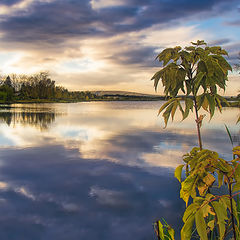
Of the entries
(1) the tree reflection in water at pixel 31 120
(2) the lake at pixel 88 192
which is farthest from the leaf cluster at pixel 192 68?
(1) the tree reflection in water at pixel 31 120

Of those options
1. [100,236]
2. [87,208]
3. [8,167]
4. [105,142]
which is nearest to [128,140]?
[105,142]

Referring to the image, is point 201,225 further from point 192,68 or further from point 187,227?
point 192,68

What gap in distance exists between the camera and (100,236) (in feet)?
17.7

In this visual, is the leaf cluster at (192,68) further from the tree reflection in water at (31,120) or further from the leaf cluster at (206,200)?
the tree reflection in water at (31,120)

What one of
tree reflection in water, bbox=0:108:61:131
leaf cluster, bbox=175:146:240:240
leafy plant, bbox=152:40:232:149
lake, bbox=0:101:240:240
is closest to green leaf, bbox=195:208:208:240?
leaf cluster, bbox=175:146:240:240

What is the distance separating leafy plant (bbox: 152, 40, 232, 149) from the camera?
2.65 meters

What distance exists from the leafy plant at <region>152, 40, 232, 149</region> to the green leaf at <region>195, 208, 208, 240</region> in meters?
1.05

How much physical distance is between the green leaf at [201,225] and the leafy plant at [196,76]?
105cm

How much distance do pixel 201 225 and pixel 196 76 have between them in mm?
1603

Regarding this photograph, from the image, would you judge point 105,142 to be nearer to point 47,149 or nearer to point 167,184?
point 47,149

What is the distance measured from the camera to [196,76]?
2.84 m

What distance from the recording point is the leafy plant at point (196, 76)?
8.69 ft

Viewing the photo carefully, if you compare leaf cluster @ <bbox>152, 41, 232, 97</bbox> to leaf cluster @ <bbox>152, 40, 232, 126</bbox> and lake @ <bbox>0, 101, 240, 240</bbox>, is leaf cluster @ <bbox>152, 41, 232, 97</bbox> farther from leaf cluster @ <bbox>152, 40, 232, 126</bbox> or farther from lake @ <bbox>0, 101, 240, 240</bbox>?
lake @ <bbox>0, 101, 240, 240</bbox>

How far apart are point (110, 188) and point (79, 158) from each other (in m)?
4.20
